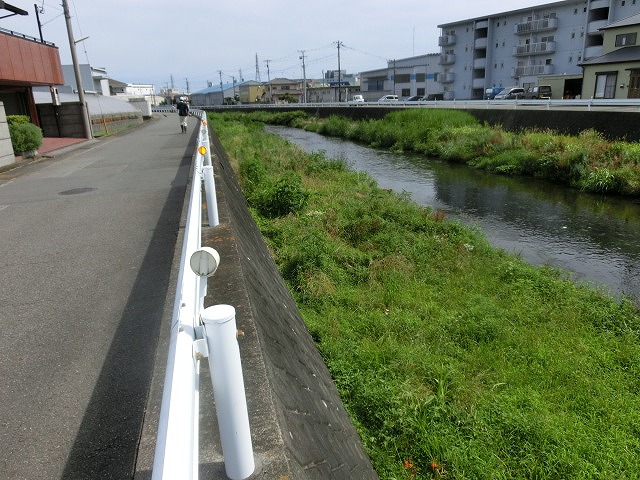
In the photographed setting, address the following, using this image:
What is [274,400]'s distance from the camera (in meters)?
2.19

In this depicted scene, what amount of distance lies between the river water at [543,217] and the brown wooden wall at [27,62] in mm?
13281

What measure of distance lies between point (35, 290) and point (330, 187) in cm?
1024

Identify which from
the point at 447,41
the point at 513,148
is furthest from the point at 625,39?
the point at 447,41

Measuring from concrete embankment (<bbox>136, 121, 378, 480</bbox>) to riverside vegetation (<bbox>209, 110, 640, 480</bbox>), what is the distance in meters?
0.75

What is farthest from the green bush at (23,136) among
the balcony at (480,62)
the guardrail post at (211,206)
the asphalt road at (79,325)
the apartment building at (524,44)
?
the balcony at (480,62)

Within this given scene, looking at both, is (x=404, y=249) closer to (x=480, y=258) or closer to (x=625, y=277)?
(x=480, y=258)

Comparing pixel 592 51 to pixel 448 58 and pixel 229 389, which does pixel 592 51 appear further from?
pixel 229 389

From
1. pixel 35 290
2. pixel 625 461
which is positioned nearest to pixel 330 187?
pixel 35 290

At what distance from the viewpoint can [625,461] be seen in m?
3.97

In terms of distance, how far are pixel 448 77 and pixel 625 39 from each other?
27.8 metres

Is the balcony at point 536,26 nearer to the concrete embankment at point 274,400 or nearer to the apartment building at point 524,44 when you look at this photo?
the apartment building at point 524,44

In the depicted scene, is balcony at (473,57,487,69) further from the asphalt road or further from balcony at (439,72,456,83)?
the asphalt road

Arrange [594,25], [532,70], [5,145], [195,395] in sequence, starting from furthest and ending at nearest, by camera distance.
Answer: [532,70] < [594,25] < [5,145] < [195,395]

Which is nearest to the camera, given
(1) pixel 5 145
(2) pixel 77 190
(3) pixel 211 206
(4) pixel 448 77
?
(3) pixel 211 206
